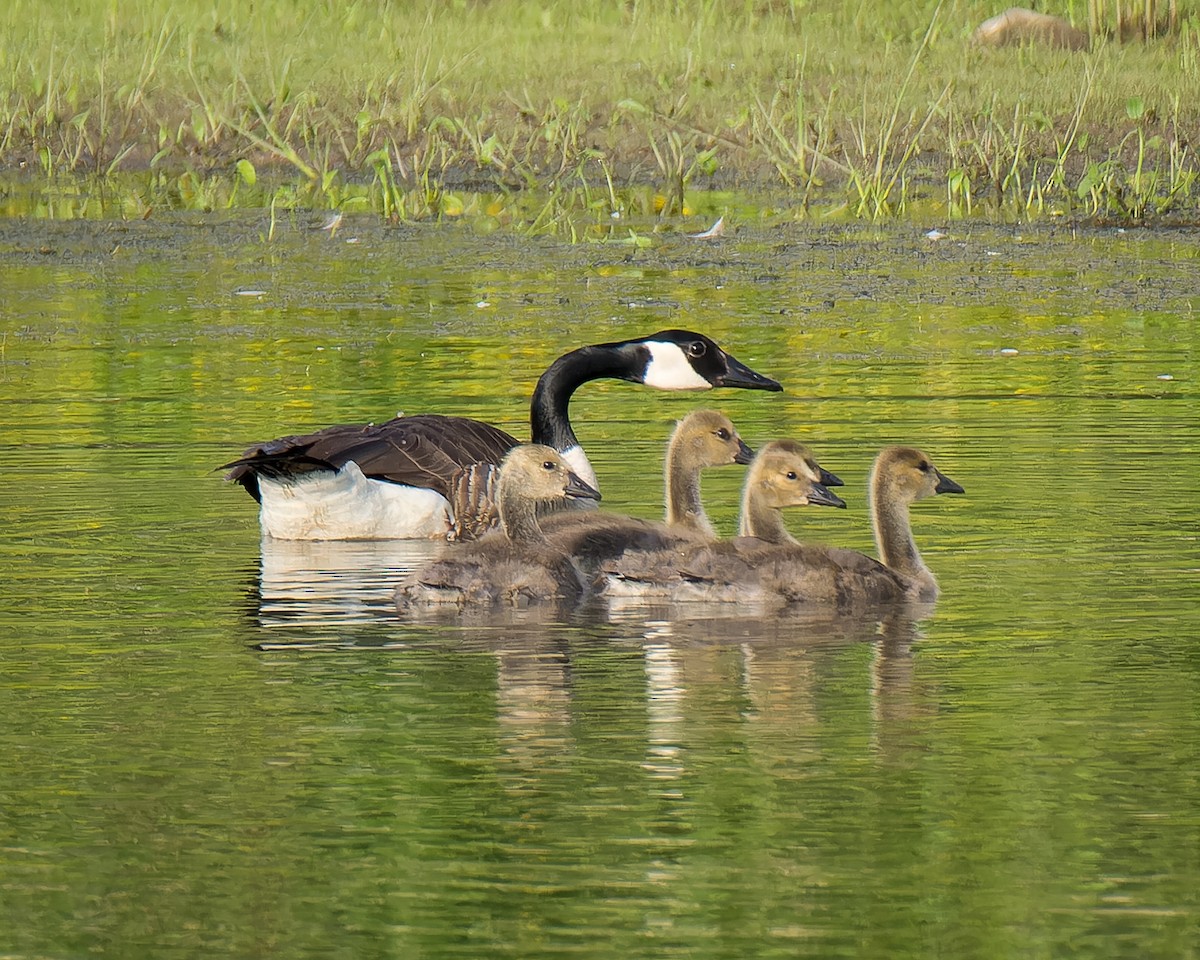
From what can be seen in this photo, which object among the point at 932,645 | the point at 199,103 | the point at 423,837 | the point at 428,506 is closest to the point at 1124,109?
the point at 199,103

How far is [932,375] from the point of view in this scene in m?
13.1

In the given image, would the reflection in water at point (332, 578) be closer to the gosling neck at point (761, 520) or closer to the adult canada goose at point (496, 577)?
the adult canada goose at point (496, 577)

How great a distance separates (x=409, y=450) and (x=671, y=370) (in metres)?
1.76

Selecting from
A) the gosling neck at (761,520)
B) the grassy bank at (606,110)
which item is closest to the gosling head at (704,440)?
the gosling neck at (761,520)

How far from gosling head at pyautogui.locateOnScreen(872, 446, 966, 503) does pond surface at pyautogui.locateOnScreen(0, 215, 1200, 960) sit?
0.28 metres

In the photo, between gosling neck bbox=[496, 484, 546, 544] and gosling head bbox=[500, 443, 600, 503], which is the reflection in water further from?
gosling head bbox=[500, 443, 600, 503]

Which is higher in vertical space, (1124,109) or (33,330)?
(1124,109)

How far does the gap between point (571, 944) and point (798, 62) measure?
19.3m

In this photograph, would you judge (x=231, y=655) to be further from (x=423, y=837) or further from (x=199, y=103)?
(x=199, y=103)

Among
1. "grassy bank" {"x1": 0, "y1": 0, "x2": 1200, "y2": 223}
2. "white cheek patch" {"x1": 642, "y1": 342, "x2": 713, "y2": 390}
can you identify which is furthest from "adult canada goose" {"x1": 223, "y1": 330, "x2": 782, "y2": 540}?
"grassy bank" {"x1": 0, "y1": 0, "x2": 1200, "y2": 223}

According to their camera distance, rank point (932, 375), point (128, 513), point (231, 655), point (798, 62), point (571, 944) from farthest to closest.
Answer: point (798, 62) < point (932, 375) < point (128, 513) < point (231, 655) < point (571, 944)

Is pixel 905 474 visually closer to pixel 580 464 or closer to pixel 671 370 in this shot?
pixel 580 464

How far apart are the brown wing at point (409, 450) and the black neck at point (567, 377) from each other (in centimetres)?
57

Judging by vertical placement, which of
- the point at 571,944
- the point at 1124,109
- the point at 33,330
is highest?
the point at 1124,109
